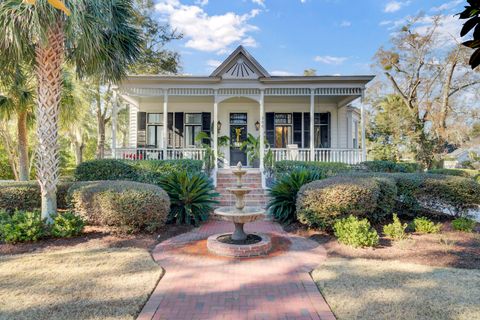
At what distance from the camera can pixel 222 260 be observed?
542cm

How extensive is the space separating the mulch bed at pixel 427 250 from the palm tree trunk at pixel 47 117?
599 cm

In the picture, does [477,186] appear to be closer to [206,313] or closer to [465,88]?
[206,313]

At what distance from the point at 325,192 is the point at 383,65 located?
19.1m

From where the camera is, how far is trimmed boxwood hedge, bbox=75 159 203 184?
984 cm

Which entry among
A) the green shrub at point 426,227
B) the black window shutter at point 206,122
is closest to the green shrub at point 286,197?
the green shrub at point 426,227

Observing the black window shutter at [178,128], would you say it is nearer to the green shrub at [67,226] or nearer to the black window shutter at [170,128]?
the black window shutter at [170,128]

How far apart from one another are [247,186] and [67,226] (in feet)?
19.9

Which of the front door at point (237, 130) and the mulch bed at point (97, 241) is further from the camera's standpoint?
the front door at point (237, 130)

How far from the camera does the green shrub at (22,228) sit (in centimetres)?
604

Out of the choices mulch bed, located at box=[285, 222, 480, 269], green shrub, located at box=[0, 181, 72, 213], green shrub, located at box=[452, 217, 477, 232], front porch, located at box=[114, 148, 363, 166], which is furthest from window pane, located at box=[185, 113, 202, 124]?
green shrub, located at box=[452, 217, 477, 232]

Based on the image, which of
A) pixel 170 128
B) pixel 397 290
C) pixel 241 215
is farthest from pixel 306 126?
pixel 397 290

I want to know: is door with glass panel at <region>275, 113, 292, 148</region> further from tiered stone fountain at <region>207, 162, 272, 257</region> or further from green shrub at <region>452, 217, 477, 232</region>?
tiered stone fountain at <region>207, 162, 272, 257</region>

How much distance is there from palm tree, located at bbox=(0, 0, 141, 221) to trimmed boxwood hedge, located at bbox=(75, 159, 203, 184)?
3.01 m

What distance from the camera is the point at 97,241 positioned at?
6.35 meters
